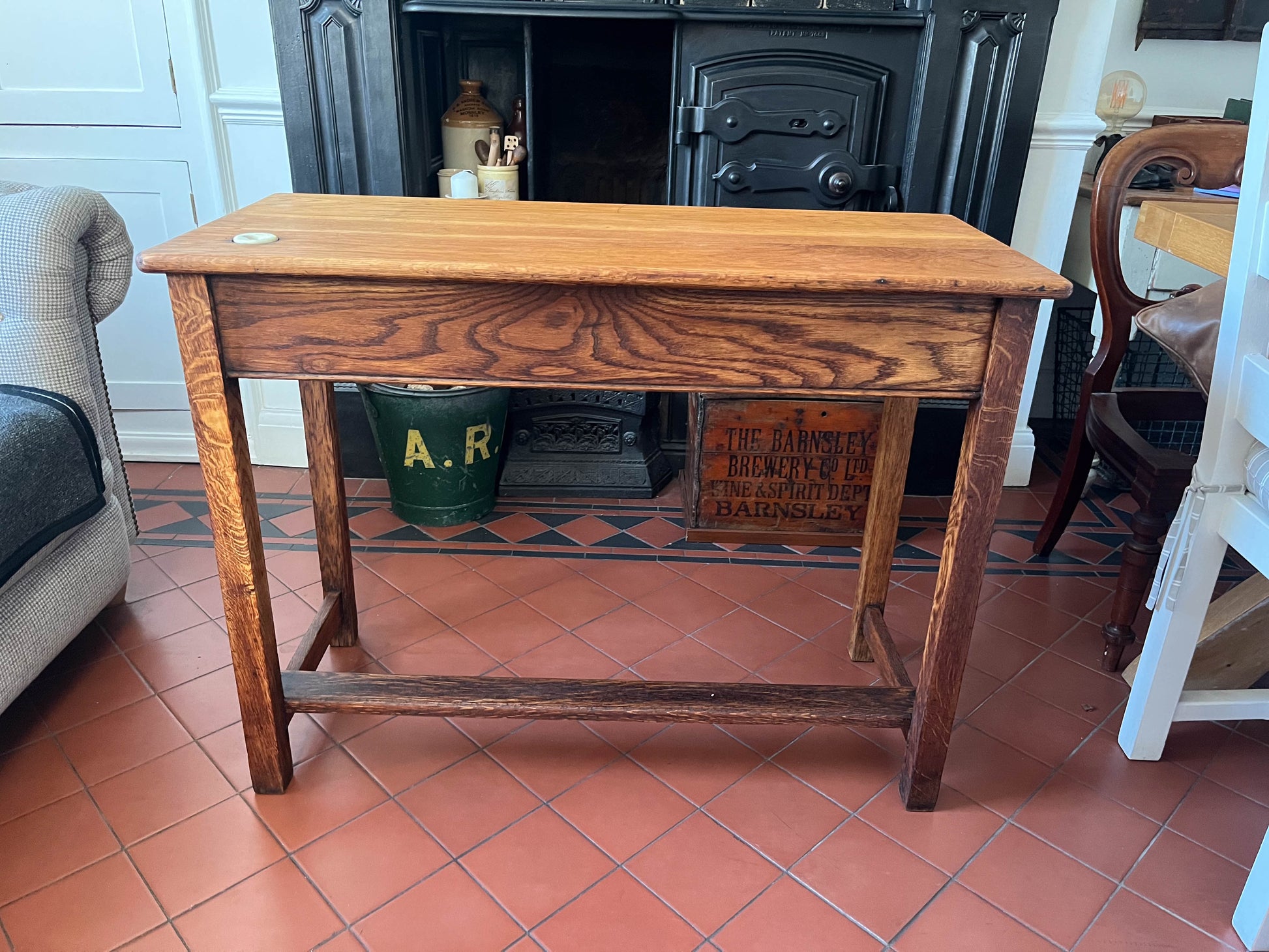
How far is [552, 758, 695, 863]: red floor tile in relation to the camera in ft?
4.99

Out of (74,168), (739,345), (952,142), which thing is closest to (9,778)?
(739,345)

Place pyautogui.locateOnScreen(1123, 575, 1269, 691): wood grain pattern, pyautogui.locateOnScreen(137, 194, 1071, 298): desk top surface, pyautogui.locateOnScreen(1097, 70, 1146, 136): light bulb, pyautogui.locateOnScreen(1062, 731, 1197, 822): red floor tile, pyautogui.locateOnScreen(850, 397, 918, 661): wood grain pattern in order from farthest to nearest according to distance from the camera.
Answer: pyautogui.locateOnScreen(1097, 70, 1146, 136): light bulb
pyautogui.locateOnScreen(1123, 575, 1269, 691): wood grain pattern
pyautogui.locateOnScreen(850, 397, 918, 661): wood grain pattern
pyautogui.locateOnScreen(1062, 731, 1197, 822): red floor tile
pyautogui.locateOnScreen(137, 194, 1071, 298): desk top surface

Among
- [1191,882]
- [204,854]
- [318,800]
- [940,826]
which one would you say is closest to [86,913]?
[204,854]

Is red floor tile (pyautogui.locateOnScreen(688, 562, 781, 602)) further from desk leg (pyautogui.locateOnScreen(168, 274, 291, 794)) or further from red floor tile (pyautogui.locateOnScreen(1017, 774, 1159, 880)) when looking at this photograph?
desk leg (pyautogui.locateOnScreen(168, 274, 291, 794))

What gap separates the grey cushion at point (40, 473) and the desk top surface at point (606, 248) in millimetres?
570

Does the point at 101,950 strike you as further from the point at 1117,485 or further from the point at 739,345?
the point at 1117,485

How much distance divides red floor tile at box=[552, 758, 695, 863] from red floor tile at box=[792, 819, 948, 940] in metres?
0.24

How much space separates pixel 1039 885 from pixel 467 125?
2.34 m

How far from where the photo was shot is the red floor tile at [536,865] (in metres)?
1.40

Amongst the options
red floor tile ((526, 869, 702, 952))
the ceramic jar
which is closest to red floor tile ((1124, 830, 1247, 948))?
red floor tile ((526, 869, 702, 952))

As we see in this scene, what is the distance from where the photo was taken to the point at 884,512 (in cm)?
185

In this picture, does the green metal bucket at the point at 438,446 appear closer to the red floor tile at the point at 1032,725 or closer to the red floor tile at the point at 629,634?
the red floor tile at the point at 629,634

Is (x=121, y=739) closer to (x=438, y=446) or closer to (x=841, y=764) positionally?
(x=438, y=446)

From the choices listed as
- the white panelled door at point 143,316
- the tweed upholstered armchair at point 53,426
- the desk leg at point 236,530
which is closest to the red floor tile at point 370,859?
the desk leg at point 236,530
